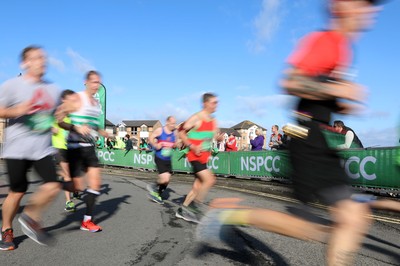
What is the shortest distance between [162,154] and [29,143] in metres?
4.14

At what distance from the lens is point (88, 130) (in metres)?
4.73

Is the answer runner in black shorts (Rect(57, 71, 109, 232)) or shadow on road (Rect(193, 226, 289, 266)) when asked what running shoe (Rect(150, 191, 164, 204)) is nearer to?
runner in black shorts (Rect(57, 71, 109, 232))

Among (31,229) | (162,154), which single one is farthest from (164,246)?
(162,154)

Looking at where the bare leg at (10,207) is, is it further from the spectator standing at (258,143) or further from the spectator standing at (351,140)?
the spectator standing at (258,143)

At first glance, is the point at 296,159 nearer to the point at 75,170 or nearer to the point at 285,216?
the point at 285,216

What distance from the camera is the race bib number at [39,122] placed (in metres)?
3.72

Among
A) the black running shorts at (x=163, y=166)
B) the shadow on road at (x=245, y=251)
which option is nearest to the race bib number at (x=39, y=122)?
the shadow on road at (x=245, y=251)

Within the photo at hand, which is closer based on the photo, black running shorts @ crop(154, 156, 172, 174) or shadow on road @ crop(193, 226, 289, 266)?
shadow on road @ crop(193, 226, 289, 266)

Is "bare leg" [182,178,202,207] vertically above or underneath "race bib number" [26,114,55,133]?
underneath

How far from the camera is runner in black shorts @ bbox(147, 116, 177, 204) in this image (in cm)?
742

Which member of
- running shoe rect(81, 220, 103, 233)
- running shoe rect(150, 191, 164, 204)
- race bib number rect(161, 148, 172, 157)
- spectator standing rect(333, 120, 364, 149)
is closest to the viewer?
running shoe rect(81, 220, 103, 233)

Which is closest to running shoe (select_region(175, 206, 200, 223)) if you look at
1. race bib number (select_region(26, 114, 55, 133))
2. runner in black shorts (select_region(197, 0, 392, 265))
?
race bib number (select_region(26, 114, 55, 133))

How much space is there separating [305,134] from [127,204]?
18.2 feet

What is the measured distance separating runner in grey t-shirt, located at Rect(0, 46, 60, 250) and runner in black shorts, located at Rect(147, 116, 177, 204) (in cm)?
367
